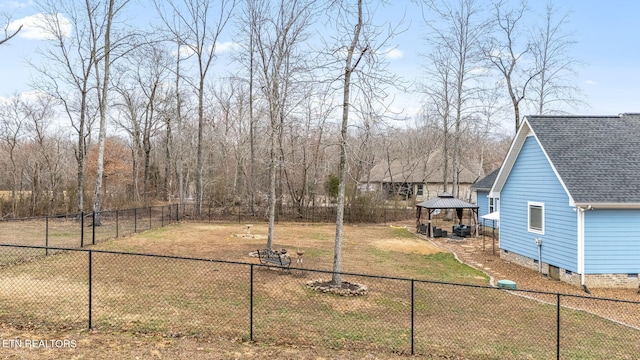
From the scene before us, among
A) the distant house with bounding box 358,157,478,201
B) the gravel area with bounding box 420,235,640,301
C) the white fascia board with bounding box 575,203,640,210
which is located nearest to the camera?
the gravel area with bounding box 420,235,640,301

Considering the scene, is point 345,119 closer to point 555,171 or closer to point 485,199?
point 555,171

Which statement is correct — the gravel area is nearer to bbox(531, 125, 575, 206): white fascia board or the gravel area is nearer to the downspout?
the downspout

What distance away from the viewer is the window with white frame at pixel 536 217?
41.1 ft

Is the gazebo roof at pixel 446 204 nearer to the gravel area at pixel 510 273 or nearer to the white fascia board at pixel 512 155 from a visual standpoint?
the gravel area at pixel 510 273

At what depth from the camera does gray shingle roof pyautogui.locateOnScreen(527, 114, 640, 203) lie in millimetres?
10891

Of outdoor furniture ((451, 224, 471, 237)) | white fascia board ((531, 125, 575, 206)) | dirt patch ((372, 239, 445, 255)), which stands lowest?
dirt patch ((372, 239, 445, 255))

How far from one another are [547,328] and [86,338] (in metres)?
7.73

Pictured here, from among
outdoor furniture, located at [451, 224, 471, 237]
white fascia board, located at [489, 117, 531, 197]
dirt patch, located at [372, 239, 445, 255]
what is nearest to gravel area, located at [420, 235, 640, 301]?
dirt patch, located at [372, 239, 445, 255]

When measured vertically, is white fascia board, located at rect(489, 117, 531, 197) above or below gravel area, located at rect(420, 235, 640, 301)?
above

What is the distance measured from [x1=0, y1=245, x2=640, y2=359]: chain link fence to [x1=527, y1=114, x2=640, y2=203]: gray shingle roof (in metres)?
2.99

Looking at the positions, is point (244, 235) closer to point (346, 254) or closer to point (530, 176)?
point (346, 254)

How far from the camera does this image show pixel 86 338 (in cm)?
597

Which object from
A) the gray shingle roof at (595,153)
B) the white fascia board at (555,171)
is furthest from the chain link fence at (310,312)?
the gray shingle roof at (595,153)

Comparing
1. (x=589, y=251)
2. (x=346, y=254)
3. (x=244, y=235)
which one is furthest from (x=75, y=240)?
(x=589, y=251)
